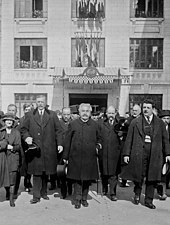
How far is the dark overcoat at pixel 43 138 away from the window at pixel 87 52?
1394 cm

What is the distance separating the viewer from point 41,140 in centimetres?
734

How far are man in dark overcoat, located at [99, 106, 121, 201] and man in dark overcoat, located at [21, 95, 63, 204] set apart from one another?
0.94m

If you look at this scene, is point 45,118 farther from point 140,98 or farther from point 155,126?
point 140,98

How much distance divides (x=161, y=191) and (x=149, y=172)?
3.24ft

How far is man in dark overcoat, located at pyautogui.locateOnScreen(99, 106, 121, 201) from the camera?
7570mm

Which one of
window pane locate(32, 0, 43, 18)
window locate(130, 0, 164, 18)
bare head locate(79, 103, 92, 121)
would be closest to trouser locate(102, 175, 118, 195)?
bare head locate(79, 103, 92, 121)

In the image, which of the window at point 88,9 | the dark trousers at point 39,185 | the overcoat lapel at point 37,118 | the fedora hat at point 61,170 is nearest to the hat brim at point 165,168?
the fedora hat at point 61,170

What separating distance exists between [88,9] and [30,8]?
132 inches

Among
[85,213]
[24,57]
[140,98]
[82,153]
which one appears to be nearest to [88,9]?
[24,57]

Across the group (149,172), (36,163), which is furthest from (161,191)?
(36,163)

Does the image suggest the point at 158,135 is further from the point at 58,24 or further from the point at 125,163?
the point at 58,24

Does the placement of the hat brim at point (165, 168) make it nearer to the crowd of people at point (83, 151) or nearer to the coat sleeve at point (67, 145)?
the crowd of people at point (83, 151)

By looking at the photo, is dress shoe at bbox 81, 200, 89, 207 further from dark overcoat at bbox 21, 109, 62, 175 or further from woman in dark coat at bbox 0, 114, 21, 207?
woman in dark coat at bbox 0, 114, 21, 207

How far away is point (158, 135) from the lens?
22.8 feet
